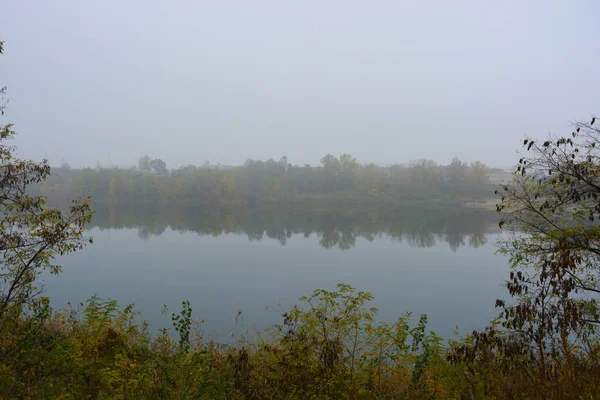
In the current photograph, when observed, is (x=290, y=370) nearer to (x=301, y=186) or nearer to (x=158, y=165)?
(x=301, y=186)

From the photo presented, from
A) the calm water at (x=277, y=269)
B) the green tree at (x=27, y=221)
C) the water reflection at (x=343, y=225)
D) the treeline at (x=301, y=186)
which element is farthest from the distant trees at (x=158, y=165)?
the green tree at (x=27, y=221)

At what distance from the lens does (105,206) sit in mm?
52781

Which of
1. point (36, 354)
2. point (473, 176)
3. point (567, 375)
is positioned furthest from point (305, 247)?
point (473, 176)

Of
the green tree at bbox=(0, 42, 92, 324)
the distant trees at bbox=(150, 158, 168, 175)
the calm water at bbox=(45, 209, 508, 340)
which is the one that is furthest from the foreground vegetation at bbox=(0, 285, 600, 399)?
the distant trees at bbox=(150, 158, 168, 175)

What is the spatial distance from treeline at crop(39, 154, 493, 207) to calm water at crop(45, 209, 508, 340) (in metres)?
21.7

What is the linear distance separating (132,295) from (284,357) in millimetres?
11152

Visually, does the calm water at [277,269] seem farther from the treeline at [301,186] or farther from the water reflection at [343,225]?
the treeline at [301,186]

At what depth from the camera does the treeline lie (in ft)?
180

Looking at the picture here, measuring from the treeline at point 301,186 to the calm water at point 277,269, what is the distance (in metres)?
21.7

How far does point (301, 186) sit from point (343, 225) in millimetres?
27483

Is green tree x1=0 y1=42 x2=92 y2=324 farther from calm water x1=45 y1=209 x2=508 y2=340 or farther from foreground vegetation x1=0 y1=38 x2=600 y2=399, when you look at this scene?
calm water x1=45 y1=209 x2=508 y2=340

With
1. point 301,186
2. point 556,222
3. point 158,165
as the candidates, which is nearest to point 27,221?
point 556,222

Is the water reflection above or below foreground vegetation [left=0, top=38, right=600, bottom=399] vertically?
below

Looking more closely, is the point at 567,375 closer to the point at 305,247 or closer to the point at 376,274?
the point at 376,274
